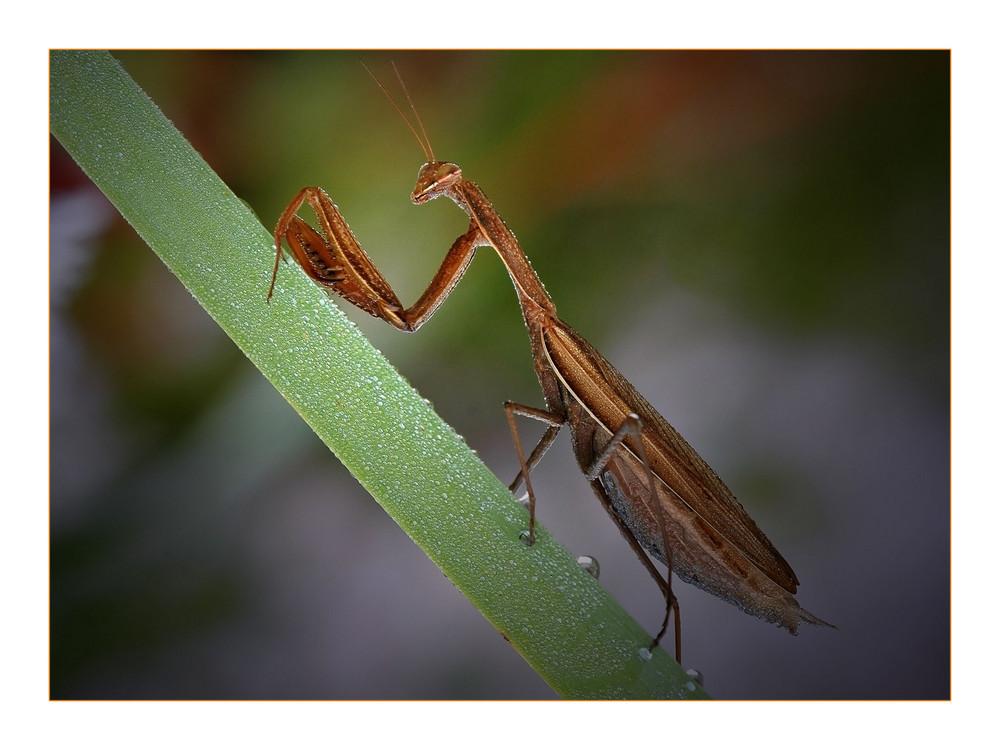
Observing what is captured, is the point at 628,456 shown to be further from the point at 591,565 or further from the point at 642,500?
the point at 591,565

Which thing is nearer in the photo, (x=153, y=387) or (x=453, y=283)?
(x=453, y=283)

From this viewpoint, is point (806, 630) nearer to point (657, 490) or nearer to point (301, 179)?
point (657, 490)

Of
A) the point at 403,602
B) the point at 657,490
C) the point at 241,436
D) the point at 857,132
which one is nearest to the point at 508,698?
the point at 403,602

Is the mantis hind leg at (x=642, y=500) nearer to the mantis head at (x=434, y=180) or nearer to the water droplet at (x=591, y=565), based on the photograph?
the water droplet at (x=591, y=565)

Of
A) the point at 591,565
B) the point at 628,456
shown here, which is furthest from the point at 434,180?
the point at 591,565

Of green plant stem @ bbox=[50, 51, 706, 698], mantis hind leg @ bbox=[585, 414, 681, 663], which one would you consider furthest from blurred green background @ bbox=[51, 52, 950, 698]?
green plant stem @ bbox=[50, 51, 706, 698]

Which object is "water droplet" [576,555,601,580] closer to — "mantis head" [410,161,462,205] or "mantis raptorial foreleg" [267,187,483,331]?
"mantis raptorial foreleg" [267,187,483,331]
